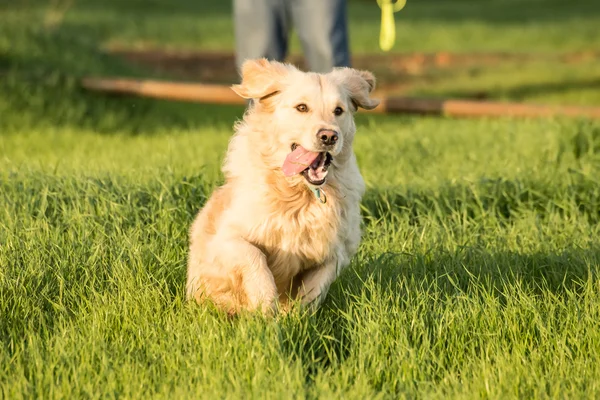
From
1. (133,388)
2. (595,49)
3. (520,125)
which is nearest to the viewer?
(133,388)

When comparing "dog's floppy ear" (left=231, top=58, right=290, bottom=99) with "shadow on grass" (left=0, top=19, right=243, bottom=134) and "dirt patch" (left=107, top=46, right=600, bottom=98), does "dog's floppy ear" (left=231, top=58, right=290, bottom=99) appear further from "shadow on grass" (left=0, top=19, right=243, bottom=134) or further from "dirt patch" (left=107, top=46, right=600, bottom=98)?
"dirt patch" (left=107, top=46, right=600, bottom=98)

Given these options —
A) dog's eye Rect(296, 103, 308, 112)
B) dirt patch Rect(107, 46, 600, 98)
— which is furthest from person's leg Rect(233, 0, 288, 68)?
dirt patch Rect(107, 46, 600, 98)

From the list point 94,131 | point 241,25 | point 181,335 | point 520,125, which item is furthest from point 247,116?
point 94,131

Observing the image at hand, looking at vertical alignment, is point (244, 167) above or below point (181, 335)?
above

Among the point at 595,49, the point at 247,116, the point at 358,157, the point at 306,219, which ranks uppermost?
the point at 247,116

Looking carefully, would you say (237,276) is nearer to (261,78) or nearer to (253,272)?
(253,272)

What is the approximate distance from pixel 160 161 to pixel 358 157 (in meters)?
1.60

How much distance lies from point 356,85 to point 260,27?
330cm

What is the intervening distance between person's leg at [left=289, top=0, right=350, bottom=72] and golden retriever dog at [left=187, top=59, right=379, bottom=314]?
10.8 feet

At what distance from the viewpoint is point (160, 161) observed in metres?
7.39

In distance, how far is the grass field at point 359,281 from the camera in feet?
12.1

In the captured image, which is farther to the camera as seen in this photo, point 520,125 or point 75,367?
point 520,125

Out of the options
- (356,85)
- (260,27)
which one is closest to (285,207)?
(356,85)

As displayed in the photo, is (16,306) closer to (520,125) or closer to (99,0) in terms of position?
(520,125)
